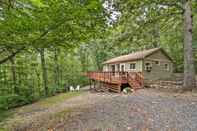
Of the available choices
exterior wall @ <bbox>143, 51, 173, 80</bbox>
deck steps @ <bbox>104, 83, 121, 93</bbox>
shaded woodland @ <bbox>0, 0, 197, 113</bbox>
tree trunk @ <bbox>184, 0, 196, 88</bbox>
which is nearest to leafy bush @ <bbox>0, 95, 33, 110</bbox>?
shaded woodland @ <bbox>0, 0, 197, 113</bbox>

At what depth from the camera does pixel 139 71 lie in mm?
21312

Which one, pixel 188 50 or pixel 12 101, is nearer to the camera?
pixel 188 50

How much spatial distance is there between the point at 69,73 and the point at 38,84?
24.5 ft

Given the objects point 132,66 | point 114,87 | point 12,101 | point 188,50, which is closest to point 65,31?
point 188,50

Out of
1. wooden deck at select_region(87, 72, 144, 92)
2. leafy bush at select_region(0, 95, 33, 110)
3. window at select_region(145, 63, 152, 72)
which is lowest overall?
leafy bush at select_region(0, 95, 33, 110)

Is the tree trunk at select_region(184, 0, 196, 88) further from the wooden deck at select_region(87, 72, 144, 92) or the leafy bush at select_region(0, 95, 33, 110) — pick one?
the leafy bush at select_region(0, 95, 33, 110)

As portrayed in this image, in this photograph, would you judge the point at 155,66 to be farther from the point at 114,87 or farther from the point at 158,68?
the point at 114,87

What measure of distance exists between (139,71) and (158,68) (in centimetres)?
288

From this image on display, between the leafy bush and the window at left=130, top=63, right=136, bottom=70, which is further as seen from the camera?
the window at left=130, top=63, right=136, bottom=70

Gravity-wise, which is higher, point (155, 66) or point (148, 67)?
point (155, 66)

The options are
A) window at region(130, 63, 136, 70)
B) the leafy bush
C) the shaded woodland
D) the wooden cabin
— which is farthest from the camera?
window at region(130, 63, 136, 70)

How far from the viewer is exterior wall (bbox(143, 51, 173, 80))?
21.7m

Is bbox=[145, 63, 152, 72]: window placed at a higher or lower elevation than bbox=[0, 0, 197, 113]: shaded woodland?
lower

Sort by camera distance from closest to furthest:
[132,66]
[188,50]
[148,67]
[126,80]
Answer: [188,50] → [126,80] → [148,67] → [132,66]
